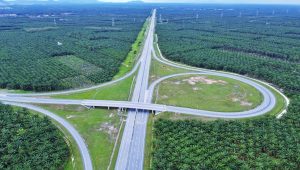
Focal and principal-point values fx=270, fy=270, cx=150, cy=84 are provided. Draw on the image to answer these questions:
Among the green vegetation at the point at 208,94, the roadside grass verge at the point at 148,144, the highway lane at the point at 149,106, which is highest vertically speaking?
the green vegetation at the point at 208,94

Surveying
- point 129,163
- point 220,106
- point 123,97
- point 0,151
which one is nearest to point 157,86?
point 123,97

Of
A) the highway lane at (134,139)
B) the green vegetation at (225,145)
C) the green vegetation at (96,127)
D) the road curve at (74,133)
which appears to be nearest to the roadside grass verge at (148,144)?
the highway lane at (134,139)

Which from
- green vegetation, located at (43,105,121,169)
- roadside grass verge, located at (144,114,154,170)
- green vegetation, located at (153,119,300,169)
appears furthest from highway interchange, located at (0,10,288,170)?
green vegetation, located at (153,119,300,169)

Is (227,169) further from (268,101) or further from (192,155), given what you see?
(268,101)

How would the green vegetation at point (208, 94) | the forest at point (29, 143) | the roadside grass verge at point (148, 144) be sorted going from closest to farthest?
1. the forest at point (29, 143)
2. the roadside grass verge at point (148, 144)
3. the green vegetation at point (208, 94)

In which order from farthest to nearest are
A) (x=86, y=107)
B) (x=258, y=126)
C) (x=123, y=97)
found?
(x=123, y=97) < (x=86, y=107) < (x=258, y=126)

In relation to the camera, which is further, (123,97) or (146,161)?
(123,97)

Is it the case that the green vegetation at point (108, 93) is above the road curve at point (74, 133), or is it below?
above

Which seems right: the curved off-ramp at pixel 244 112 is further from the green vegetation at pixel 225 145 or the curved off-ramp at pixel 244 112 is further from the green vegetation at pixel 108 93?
the green vegetation at pixel 108 93
